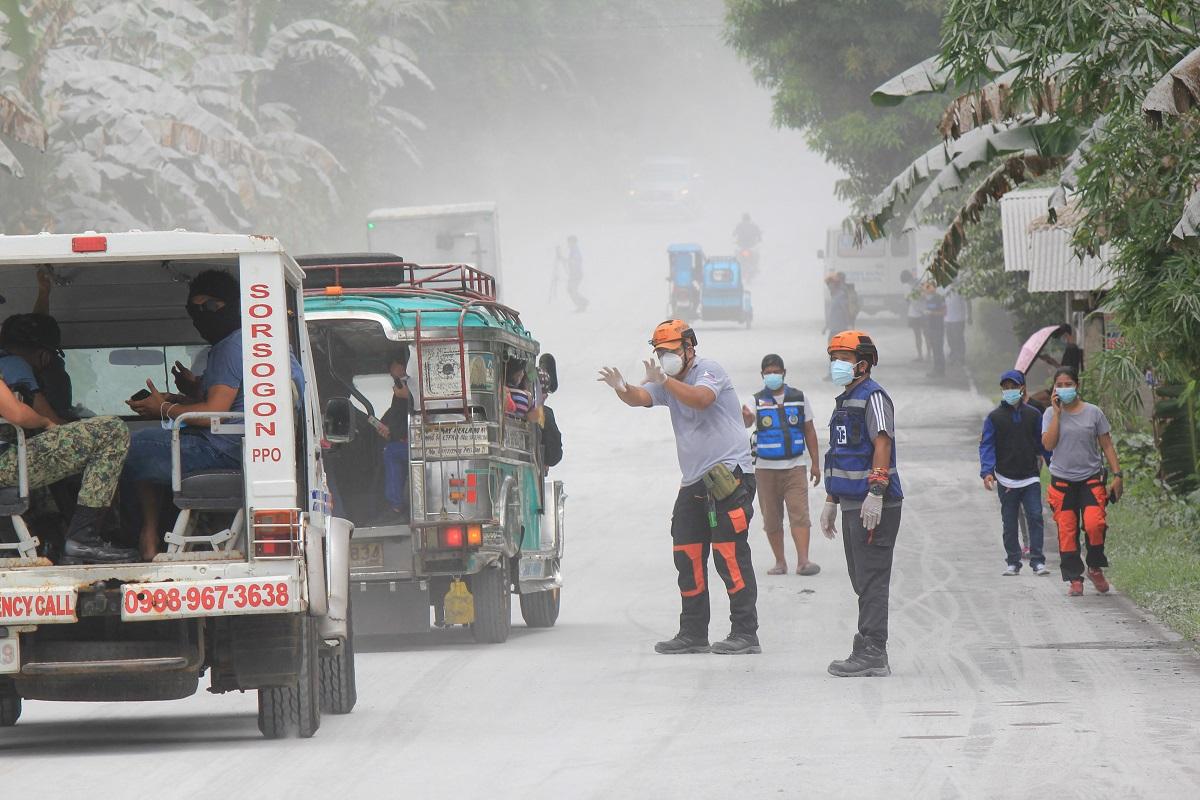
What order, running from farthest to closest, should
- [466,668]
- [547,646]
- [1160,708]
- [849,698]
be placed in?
[547,646] < [466,668] < [849,698] < [1160,708]

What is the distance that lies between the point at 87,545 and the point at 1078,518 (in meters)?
8.55

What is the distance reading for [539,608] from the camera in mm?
14930

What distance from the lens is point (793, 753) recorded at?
28.0ft

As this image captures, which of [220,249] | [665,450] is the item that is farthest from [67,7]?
[220,249]

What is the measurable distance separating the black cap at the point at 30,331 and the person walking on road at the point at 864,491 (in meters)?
4.33

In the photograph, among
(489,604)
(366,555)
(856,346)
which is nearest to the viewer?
(856,346)

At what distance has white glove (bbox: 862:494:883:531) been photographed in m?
11.1

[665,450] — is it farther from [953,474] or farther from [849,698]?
[849,698]

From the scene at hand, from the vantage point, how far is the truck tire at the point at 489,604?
44.2 ft

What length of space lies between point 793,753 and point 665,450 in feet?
68.4

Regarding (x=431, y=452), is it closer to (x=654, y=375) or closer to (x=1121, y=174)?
(x=654, y=375)

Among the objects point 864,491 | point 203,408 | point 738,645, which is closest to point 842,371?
point 864,491

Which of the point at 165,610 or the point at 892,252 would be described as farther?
the point at 892,252

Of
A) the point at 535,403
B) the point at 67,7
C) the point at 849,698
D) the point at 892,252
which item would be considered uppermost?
the point at 67,7
